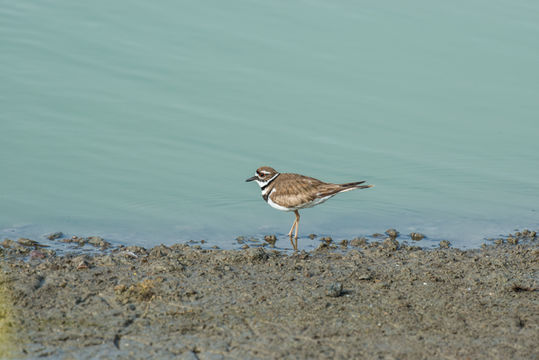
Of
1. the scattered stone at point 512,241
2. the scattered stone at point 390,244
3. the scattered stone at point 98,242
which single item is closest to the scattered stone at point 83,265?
the scattered stone at point 98,242

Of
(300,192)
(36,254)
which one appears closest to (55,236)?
(36,254)

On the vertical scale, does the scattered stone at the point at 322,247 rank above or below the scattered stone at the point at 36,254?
above

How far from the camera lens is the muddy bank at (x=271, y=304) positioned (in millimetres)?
6277

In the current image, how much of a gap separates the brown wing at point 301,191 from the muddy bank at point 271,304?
1073mm

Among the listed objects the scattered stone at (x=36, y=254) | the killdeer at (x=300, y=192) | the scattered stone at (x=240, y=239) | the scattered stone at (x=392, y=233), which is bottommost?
the scattered stone at (x=36, y=254)

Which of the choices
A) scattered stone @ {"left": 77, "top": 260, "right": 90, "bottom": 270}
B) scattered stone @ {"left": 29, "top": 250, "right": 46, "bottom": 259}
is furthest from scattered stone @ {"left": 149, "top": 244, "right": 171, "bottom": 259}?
scattered stone @ {"left": 29, "top": 250, "right": 46, "bottom": 259}

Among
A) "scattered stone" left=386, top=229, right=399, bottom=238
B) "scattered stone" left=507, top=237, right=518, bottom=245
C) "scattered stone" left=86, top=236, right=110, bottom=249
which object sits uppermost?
"scattered stone" left=507, top=237, right=518, bottom=245

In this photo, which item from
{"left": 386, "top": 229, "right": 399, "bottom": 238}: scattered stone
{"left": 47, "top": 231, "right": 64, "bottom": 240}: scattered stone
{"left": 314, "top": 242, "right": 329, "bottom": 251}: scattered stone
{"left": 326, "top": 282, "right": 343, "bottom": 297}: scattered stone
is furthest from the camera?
{"left": 386, "top": 229, "right": 399, "bottom": 238}: scattered stone

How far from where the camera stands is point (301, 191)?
33.1 ft

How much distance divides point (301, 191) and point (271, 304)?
308 cm

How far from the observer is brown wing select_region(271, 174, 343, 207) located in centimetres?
1007

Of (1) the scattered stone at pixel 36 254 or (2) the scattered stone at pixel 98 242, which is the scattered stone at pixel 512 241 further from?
(1) the scattered stone at pixel 36 254

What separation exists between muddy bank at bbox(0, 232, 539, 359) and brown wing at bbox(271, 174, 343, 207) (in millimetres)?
1073

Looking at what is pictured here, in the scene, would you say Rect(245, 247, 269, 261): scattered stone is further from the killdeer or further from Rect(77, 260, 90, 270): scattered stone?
Rect(77, 260, 90, 270): scattered stone
